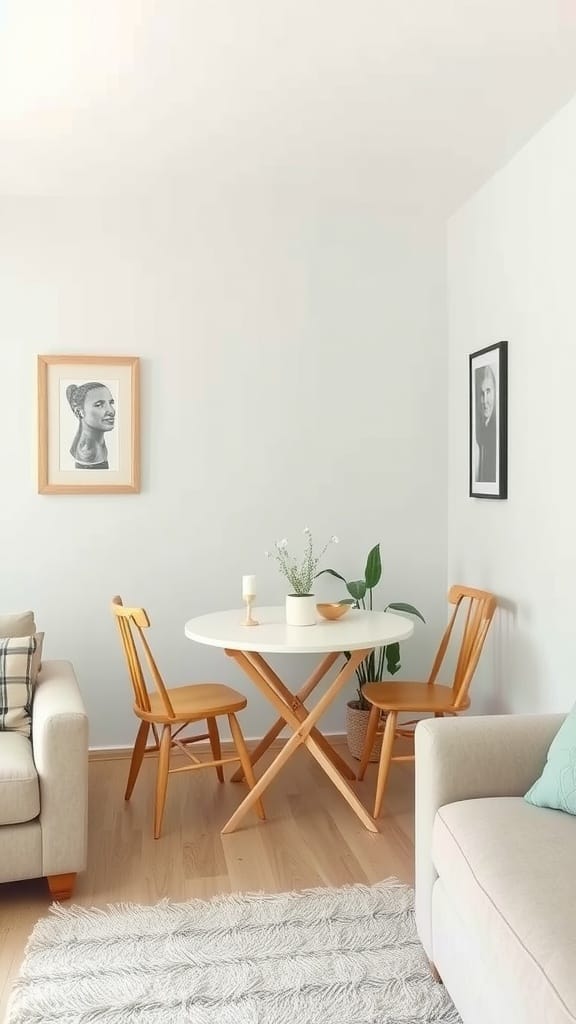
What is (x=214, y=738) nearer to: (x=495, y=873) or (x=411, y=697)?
(x=411, y=697)

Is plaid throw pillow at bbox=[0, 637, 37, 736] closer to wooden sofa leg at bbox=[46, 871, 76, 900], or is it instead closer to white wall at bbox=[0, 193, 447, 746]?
wooden sofa leg at bbox=[46, 871, 76, 900]

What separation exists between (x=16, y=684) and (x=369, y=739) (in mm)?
1490

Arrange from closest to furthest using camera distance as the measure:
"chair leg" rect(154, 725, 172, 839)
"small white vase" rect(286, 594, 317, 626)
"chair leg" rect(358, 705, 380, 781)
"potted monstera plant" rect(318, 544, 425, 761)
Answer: "chair leg" rect(154, 725, 172, 839) → "small white vase" rect(286, 594, 317, 626) → "chair leg" rect(358, 705, 380, 781) → "potted monstera plant" rect(318, 544, 425, 761)

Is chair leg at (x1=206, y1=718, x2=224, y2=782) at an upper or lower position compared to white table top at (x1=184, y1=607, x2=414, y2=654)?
lower

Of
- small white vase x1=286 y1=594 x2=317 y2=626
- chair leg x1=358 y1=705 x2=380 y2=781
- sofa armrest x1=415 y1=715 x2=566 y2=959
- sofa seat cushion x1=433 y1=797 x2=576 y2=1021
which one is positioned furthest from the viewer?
A: chair leg x1=358 y1=705 x2=380 y2=781

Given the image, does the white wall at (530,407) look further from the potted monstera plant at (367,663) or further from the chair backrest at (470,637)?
the potted monstera plant at (367,663)

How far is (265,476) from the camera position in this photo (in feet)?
14.2

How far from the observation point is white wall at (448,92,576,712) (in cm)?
317

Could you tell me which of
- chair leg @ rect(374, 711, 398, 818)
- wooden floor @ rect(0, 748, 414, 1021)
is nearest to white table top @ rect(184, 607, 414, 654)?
chair leg @ rect(374, 711, 398, 818)

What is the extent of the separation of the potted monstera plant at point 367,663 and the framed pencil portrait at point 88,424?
3.58ft

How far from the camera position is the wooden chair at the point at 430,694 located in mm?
3523

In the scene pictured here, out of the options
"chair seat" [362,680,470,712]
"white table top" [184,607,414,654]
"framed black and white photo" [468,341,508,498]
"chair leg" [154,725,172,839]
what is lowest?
"chair leg" [154,725,172,839]

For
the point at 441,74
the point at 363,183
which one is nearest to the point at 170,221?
the point at 363,183

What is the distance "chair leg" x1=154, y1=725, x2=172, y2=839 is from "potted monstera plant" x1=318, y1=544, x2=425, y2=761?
1.01m
